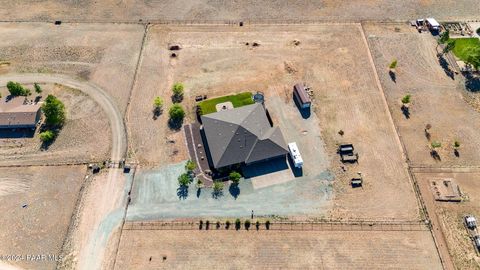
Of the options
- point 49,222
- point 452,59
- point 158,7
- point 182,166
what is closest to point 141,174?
point 182,166

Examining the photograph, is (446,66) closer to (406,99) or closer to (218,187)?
(406,99)

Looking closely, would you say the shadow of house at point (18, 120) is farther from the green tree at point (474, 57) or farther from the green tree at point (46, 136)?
the green tree at point (474, 57)

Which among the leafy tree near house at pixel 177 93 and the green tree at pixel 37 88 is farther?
the green tree at pixel 37 88

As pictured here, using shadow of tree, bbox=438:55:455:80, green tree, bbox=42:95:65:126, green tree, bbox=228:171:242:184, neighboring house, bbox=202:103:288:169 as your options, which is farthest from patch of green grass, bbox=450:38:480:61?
green tree, bbox=42:95:65:126

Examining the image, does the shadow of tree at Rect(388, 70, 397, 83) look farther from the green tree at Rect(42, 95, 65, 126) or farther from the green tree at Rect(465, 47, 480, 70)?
the green tree at Rect(42, 95, 65, 126)

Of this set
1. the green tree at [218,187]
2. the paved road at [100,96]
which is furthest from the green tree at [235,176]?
the paved road at [100,96]

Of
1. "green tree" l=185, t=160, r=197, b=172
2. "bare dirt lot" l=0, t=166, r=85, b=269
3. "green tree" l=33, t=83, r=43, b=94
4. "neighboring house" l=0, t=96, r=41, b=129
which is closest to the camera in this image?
"bare dirt lot" l=0, t=166, r=85, b=269
